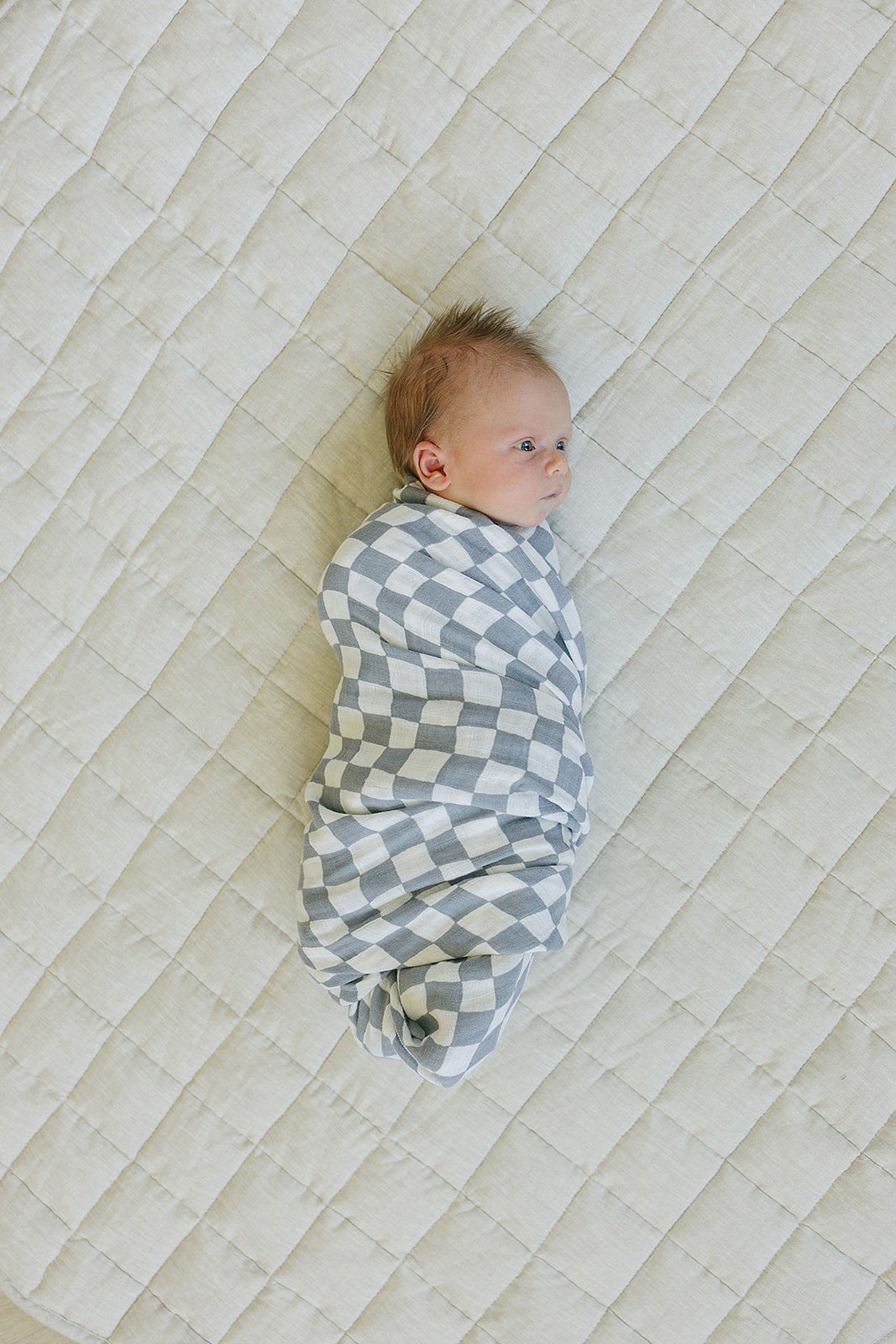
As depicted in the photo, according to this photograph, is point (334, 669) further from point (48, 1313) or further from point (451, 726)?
point (48, 1313)

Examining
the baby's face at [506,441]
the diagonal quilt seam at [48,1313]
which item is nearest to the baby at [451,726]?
the baby's face at [506,441]

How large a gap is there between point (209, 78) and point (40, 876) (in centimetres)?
88

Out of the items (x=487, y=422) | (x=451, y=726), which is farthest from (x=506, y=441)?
(x=451, y=726)

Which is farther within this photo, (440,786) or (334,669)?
(334,669)

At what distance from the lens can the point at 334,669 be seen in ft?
3.40

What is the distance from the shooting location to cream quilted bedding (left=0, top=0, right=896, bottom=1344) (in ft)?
3.22

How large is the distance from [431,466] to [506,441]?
0.27 feet

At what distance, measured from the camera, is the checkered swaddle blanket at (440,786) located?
2.94 ft

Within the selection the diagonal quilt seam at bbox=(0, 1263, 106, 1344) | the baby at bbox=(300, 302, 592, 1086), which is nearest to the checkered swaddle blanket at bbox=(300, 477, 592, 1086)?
the baby at bbox=(300, 302, 592, 1086)

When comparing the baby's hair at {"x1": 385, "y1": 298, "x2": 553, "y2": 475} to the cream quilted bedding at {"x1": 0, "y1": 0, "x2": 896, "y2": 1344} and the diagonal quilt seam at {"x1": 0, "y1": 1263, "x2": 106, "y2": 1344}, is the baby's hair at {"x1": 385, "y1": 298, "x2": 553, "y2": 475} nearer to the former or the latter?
the cream quilted bedding at {"x1": 0, "y1": 0, "x2": 896, "y2": 1344}

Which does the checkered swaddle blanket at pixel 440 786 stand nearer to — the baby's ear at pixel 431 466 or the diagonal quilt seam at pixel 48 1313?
the baby's ear at pixel 431 466

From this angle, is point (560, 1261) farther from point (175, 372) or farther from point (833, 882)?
point (175, 372)

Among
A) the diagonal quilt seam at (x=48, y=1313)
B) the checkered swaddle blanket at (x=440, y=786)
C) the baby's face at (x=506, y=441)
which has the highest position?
the baby's face at (x=506, y=441)

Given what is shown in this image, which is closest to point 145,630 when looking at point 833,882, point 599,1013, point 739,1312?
point 599,1013
